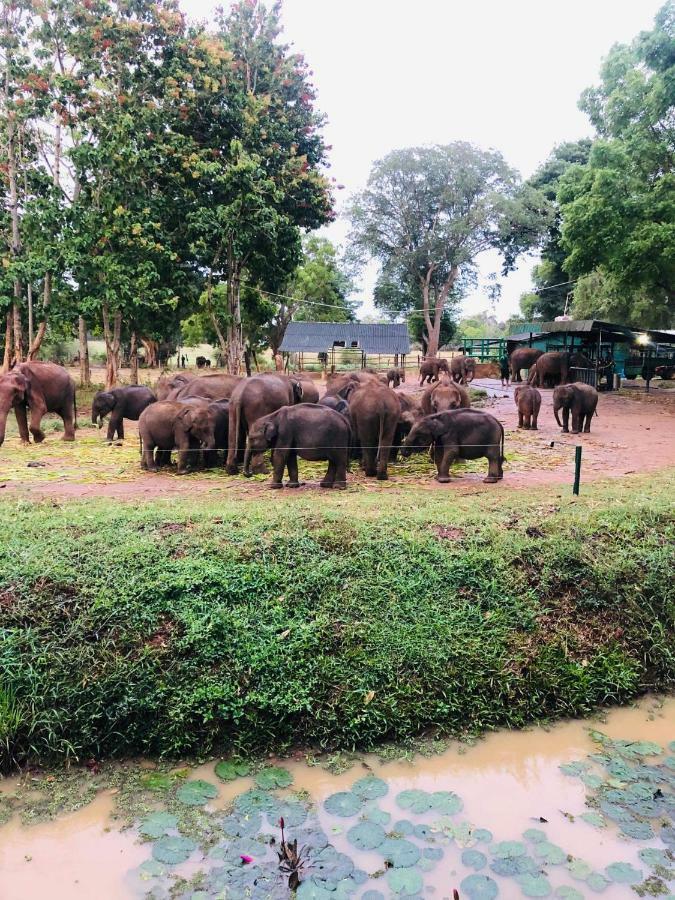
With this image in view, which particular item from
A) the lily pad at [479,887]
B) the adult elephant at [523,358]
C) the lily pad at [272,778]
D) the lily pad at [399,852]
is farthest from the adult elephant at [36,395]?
the adult elephant at [523,358]

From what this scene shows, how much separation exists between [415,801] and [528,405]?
11.7 meters

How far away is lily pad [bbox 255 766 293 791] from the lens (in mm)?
4371

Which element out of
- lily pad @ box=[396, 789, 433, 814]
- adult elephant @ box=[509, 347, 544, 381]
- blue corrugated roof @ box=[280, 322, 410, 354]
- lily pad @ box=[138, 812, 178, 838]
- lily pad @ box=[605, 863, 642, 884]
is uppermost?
blue corrugated roof @ box=[280, 322, 410, 354]

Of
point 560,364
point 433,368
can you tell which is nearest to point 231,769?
point 560,364

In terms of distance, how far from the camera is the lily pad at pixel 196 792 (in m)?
4.20

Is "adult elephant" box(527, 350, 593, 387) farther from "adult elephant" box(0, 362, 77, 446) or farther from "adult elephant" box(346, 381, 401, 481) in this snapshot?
"adult elephant" box(0, 362, 77, 446)

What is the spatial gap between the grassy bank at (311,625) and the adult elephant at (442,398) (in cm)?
524

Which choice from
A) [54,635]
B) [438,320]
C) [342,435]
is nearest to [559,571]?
[342,435]

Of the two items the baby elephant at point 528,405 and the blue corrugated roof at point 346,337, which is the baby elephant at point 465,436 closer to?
the baby elephant at point 528,405

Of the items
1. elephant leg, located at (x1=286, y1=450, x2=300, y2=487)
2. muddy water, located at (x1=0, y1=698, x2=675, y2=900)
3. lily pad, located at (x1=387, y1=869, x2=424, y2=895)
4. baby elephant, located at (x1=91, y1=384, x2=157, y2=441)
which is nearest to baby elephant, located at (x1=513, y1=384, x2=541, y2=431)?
elephant leg, located at (x1=286, y1=450, x2=300, y2=487)

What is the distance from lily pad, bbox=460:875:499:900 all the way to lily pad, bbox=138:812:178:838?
1646mm

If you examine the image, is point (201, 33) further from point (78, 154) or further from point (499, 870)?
point (499, 870)

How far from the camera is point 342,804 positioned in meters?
4.18

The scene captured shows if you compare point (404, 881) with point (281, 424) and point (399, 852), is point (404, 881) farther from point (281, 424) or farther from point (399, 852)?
point (281, 424)
